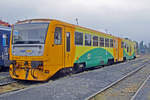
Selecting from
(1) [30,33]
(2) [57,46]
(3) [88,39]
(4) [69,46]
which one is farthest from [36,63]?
(3) [88,39]

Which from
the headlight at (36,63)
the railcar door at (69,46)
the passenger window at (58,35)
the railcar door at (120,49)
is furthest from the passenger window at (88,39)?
the railcar door at (120,49)

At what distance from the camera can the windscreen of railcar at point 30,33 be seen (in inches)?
345

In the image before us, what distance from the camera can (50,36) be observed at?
8.84 meters

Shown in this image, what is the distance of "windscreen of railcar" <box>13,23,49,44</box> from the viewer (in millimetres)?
8773

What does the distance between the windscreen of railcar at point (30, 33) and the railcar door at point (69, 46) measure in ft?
5.35

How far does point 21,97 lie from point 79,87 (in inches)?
106

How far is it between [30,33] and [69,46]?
95.8 inches

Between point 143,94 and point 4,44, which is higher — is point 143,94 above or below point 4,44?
below

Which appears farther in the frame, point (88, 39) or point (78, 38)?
point (88, 39)

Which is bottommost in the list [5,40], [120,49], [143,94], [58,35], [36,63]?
[143,94]

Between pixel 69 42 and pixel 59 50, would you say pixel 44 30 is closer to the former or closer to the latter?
pixel 59 50

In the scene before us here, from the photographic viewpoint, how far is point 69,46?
10.4 meters

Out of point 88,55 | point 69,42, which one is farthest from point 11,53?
point 88,55

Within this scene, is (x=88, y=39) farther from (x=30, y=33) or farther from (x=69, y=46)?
(x=30, y=33)
